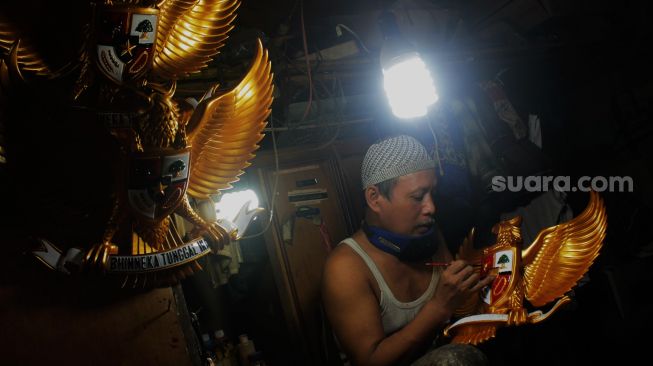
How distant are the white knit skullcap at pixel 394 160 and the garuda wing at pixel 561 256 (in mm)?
1019

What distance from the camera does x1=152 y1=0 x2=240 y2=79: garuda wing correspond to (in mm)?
2990

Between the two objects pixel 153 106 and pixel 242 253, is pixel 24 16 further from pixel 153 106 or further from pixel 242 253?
pixel 242 253

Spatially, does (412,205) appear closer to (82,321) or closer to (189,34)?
(189,34)

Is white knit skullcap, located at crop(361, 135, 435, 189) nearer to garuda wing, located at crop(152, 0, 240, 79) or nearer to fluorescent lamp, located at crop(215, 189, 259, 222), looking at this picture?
fluorescent lamp, located at crop(215, 189, 259, 222)

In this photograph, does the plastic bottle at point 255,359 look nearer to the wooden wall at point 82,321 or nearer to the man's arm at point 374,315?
the man's arm at point 374,315

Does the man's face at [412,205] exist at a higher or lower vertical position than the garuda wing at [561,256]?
higher

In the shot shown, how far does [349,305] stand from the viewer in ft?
11.7

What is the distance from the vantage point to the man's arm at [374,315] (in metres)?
3.34

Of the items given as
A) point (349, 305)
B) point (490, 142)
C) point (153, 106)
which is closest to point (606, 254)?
point (490, 142)

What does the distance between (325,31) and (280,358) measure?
129 inches

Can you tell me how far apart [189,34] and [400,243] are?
212 centimetres

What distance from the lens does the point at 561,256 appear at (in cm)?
369

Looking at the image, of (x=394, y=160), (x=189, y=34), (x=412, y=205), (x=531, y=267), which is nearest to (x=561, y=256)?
(x=531, y=267)

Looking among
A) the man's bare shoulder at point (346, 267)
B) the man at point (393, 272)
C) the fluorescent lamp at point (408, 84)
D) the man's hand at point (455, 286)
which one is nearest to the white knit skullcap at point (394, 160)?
the man at point (393, 272)
